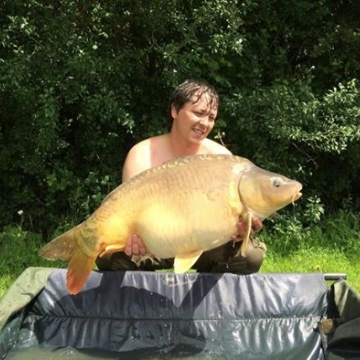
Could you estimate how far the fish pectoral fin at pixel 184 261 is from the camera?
1.70m

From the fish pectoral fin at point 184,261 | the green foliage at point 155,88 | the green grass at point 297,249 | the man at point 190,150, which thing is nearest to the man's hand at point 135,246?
the fish pectoral fin at point 184,261

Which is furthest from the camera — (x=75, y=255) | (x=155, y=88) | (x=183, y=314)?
(x=155, y=88)

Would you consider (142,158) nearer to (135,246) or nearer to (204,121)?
(204,121)

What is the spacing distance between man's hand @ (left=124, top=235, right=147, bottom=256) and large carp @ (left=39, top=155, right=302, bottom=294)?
0.05 metres

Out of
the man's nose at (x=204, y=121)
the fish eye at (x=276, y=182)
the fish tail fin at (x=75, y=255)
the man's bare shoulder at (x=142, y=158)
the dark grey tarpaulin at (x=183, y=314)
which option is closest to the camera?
the fish eye at (x=276, y=182)

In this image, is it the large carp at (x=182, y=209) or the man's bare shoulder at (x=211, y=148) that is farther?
the man's bare shoulder at (x=211, y=148)

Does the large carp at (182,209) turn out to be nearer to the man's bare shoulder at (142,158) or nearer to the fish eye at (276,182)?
the fish eye at (276,182)

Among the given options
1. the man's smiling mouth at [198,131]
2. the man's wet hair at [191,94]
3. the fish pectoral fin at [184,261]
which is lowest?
the fish pectoral fin at [184,261]

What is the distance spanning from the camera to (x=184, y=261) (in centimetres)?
171

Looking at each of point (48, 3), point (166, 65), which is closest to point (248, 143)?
point (166, 65)

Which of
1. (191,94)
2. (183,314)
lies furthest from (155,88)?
(183,314)

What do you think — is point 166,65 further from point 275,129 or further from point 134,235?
point 134,235

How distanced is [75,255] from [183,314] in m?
0.55

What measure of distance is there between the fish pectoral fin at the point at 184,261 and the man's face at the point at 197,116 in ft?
2.16
